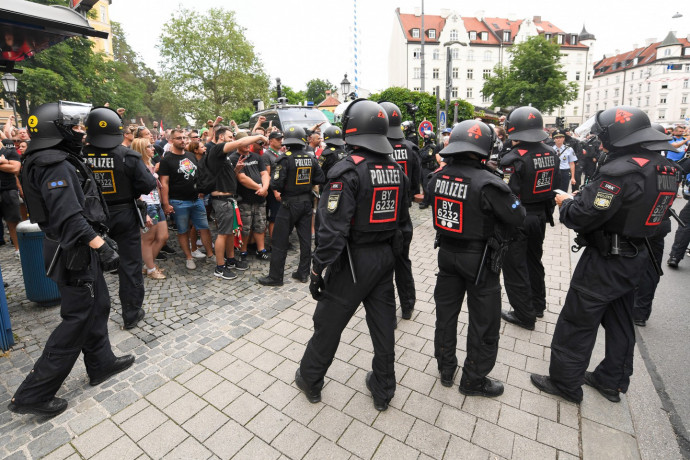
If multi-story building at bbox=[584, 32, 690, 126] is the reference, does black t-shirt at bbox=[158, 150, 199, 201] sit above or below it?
below

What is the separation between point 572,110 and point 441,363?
251ft

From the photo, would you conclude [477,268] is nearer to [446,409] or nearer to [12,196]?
[446,409]

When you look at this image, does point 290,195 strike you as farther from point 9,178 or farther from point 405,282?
point 9,178

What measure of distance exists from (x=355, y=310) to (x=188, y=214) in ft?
14.1

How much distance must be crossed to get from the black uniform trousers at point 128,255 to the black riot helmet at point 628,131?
472 cm

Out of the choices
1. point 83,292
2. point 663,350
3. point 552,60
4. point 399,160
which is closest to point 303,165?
point 399,160

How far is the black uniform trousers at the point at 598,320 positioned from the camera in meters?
2.93

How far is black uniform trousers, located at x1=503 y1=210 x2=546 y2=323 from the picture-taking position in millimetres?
4137

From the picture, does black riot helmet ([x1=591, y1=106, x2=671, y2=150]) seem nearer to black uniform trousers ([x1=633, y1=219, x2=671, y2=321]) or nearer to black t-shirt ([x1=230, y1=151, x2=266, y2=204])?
black uniform trousers ([x1=633, y1=219, x2=671, y2=321])

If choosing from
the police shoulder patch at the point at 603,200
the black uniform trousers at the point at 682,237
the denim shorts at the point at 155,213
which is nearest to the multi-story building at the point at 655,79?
the black uniform trousers at the point at 682,237

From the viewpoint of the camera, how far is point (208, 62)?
36281 millimetres

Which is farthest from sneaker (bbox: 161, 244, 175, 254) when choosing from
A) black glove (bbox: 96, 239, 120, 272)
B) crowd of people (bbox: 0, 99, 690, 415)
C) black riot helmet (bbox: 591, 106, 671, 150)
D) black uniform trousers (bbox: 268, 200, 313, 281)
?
black riot helmet (bbox: 591, 106, 671, 150)

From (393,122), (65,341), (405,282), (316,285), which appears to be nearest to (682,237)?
(405,282)

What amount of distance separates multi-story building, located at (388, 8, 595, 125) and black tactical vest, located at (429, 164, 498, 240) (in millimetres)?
54846
